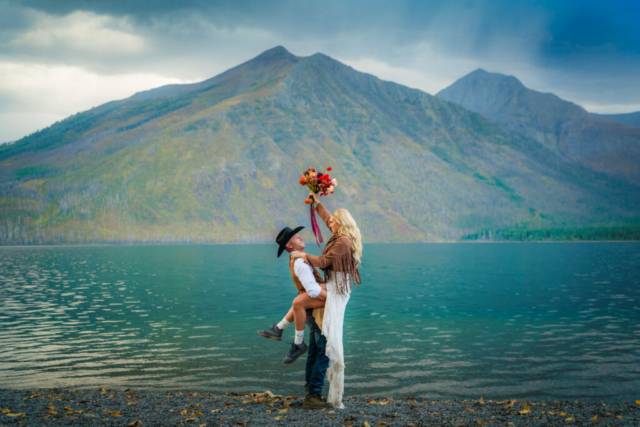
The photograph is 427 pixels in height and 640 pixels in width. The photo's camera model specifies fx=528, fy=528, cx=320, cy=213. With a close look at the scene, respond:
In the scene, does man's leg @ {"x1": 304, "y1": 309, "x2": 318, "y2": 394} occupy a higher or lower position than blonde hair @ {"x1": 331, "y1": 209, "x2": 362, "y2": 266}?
lower

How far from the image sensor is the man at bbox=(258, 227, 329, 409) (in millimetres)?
11836

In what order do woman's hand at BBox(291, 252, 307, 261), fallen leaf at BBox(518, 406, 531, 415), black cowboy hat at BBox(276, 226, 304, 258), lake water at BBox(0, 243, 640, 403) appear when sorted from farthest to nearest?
1. lake water at BBox(0, 243, 640, 403)
2. fallen leaf at BBox(518, 406, 531, 415)
3. black cowboy hat at BBox(276, 226, 304, 258)
4. woman's hand at BBox(291, 252, 307, 261)

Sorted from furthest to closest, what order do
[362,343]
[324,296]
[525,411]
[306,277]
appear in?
[362,343]
[525,411]
[324,296]
[306,277]

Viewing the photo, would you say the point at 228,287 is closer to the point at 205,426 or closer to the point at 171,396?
the point at 171,396

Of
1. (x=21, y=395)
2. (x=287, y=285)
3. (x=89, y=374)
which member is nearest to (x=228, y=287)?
(x=287, y=285)

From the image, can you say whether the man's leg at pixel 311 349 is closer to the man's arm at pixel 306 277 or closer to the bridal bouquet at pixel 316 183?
the man's arm at pixel 306 277

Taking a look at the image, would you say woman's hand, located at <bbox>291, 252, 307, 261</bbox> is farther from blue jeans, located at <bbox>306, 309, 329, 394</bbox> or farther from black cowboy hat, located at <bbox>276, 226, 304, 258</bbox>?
blue jeans, located at <bbox>306, 309, 329, 394</bbox>

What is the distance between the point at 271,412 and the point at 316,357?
5.46 ft

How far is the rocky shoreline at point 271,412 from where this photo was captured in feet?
38.7

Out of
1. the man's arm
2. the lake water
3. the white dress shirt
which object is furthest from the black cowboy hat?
the lake water

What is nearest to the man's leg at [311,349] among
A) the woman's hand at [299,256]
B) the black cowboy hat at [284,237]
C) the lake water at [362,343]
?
the woman's hand at [299,256]

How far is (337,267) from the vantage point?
11.8m

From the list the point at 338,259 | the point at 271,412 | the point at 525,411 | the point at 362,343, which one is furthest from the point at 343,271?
the point at 362,343

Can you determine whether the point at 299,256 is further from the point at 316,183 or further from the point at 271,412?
the point at 271,412
